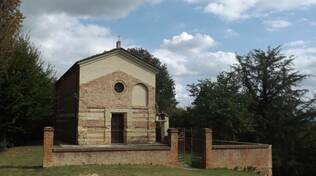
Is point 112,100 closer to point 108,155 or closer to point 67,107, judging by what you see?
point 67,107

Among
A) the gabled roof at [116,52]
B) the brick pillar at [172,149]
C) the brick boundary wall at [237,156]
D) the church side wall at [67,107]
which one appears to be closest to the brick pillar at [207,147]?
the brick boundary wall at [237,156]

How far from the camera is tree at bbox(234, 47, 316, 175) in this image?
42031mm

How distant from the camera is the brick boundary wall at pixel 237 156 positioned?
24547 mm

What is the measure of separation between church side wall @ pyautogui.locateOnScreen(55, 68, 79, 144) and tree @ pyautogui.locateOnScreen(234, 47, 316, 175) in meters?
16.5

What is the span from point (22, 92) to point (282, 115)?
79.9ft

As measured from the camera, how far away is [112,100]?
3372 centimetres

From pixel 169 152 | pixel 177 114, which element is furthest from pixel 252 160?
pixel 177 114

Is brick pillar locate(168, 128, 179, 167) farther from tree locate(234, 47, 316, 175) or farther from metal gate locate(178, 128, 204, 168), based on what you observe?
tree locate(234, 47, 316, 175)

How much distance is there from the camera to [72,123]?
113ft

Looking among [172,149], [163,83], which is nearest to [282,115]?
[172,149]

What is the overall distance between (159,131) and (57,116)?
31.8 feet

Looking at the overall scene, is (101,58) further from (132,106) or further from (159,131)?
(159,131)

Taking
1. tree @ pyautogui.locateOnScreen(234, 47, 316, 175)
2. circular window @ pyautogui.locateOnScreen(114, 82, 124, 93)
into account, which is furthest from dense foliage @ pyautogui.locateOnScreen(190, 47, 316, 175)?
circular window @ pyautogui.locateOnScreen(114, 82, 124, 93)

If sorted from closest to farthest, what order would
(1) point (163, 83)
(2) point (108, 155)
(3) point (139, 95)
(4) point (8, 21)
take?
Answer: (2) point (108, 155), (4) point (8, 21), (3) point (139, 95), (1) point (163, 83)
